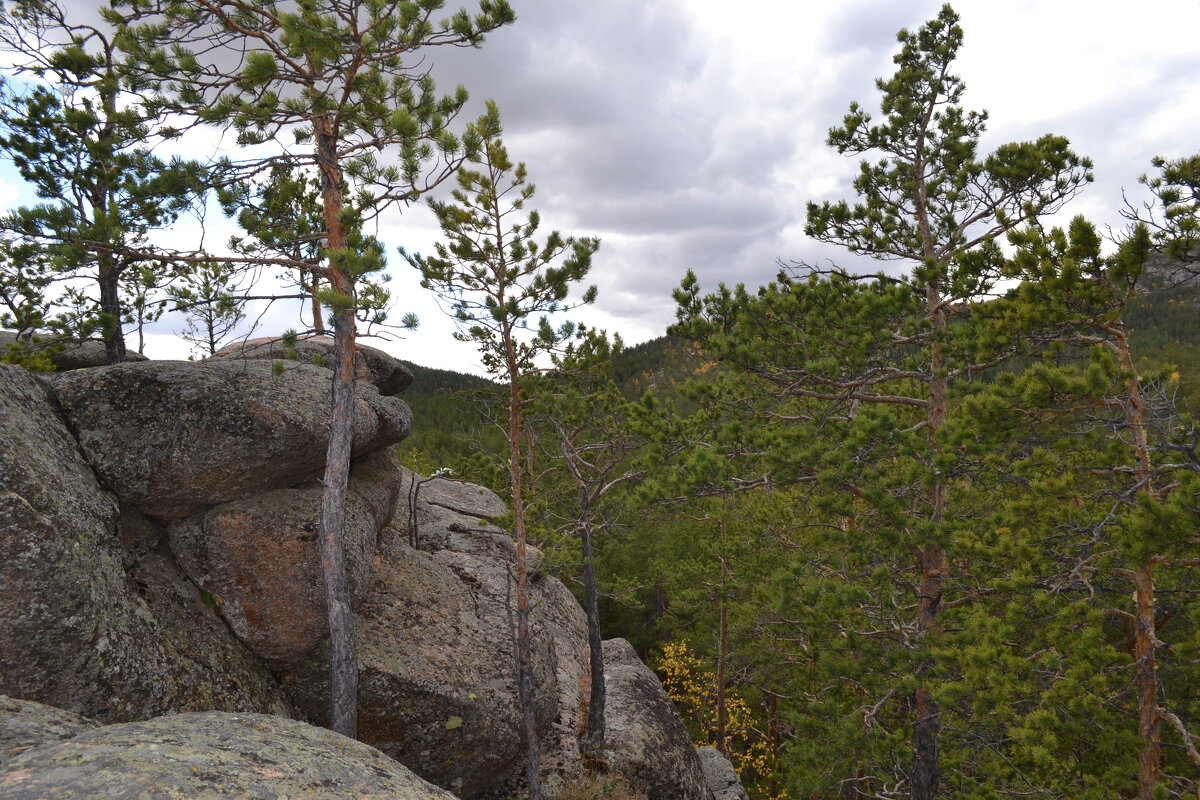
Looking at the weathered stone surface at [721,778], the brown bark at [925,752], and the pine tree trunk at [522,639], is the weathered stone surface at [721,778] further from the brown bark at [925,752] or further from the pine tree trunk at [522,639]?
the brown bark at [925,752]

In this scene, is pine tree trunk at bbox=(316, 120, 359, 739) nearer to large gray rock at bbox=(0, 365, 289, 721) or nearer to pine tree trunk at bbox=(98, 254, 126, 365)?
large gray rock at bbox=(0, 365, 289, 721)

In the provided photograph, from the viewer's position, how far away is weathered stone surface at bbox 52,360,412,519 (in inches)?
345

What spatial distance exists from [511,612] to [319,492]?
5.14 meters

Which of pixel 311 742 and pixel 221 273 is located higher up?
pixel 221 273

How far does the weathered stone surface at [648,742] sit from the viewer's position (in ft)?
46.9

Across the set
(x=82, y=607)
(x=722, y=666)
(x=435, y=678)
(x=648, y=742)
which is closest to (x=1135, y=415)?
(x=435, y=678)

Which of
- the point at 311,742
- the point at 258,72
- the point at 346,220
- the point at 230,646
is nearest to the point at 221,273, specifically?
the point at 346,220

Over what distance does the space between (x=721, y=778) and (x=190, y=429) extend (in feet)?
57.0

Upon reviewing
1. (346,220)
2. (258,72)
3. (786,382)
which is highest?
(258,72)

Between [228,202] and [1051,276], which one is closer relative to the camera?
[1051,276]

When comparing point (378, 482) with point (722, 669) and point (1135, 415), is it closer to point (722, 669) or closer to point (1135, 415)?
point (1135, 415)

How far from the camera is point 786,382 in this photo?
10.8 m

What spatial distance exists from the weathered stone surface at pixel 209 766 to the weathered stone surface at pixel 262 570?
4.37 m

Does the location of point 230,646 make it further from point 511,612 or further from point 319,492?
point 511,612
